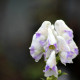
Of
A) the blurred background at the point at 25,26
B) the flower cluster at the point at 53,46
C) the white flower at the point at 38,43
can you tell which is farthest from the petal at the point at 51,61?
the blurred background at the point at 25,26

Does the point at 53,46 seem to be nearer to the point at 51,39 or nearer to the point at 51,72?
the point at 51,39

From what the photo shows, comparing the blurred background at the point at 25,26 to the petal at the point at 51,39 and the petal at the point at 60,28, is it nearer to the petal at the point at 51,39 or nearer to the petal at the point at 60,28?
the petal at the point at 60,28

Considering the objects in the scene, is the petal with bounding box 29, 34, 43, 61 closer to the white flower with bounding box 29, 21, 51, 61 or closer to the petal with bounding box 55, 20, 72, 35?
the white flower with bounding box 29, 21, 51, 61

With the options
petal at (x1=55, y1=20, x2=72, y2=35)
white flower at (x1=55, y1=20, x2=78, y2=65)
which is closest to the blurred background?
petal at (x1=55, y1=20, x2=72, y2=35)

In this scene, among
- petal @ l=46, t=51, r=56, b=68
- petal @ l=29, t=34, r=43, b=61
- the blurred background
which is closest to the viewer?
petal @ l=46, t=51, r=56, b=68

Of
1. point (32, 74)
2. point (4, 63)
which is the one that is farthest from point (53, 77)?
point (4, 63)

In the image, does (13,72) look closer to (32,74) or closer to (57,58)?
(32,74)
